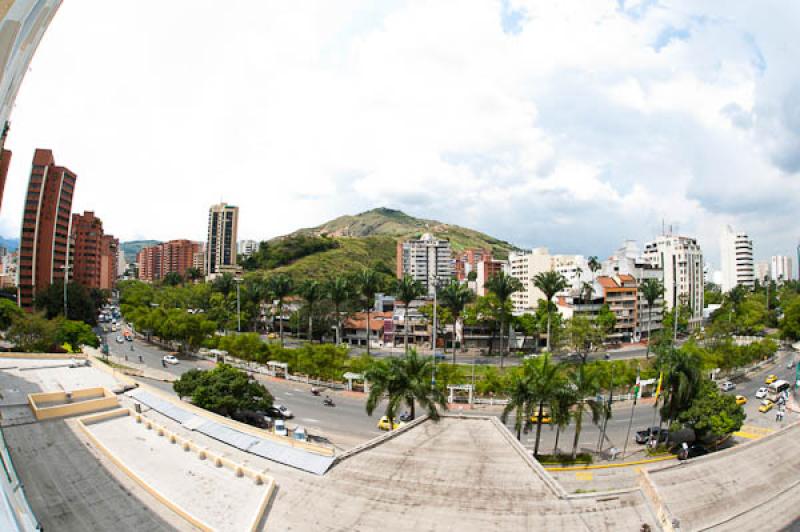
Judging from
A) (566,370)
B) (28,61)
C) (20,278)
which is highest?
(28,61)

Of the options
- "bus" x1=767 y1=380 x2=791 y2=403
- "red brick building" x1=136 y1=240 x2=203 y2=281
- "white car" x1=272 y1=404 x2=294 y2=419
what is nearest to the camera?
"white car" x1=272 y1=404 x2=294 y2=419

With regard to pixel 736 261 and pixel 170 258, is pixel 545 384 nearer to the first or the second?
pixel 736 261

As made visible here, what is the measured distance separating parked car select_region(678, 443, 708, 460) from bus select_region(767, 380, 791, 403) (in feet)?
63.5

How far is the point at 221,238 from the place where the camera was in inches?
5930

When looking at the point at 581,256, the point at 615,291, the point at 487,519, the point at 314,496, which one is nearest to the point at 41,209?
the point at 314,496

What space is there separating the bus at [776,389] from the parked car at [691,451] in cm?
1937

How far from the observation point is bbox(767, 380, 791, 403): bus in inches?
1542

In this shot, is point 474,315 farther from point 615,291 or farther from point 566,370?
point 566,370

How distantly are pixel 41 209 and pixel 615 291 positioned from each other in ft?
327

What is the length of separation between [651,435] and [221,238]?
148008mm

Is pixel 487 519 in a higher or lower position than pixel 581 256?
lower

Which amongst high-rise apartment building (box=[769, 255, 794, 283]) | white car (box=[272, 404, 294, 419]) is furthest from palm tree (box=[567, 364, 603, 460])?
high-rise apartment building (box=[769, 255, 794, 283])

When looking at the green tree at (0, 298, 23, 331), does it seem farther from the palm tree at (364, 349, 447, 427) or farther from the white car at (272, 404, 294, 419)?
the palm tree at (364, 349, 447, 427)

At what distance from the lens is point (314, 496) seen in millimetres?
13648
